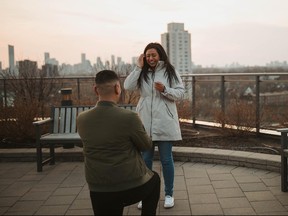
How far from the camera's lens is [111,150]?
2.62m

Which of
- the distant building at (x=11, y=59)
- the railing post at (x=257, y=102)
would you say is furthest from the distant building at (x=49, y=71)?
the railing post at (x=257, y=102)

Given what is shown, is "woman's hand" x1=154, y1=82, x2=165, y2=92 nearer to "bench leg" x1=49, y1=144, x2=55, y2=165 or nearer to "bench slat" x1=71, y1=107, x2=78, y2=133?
"bench slat" x1=71, y1=107, x2=78, y2=133

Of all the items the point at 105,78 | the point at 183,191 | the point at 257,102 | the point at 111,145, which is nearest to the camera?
the point at 111,145

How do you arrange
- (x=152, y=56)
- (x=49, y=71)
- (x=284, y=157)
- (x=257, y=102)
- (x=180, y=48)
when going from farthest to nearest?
(x=180, y=48) < (x=49, y=71) < (x=257, y=102) < (x=284, y=157) < (x=152, y=56)

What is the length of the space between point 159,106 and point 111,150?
158 centimetres

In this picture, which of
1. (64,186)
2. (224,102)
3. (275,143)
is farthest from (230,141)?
(64,186)

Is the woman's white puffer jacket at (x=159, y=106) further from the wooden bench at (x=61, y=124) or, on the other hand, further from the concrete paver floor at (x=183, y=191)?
the wooden bench at (x=61, y=124)

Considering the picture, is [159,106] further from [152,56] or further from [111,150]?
[111,150]

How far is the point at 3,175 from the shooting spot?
594cm

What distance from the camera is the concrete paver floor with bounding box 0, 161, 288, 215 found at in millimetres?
4258

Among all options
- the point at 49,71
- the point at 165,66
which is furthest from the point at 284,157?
the point at 49,71

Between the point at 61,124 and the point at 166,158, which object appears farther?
the point at 61,124

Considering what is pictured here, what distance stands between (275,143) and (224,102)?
187cm

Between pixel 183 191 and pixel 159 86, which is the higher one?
pixel 159 86
